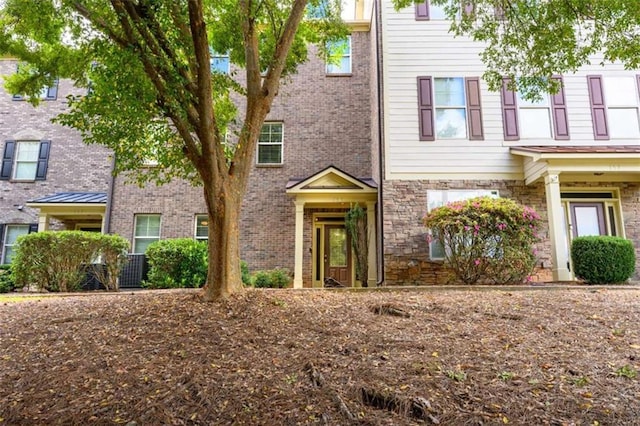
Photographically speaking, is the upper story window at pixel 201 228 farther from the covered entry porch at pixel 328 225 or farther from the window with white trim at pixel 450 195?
the window with white trim at pixel 450 195

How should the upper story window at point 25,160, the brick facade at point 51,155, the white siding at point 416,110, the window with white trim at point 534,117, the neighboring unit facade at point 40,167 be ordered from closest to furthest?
the white siding at point 416,110 < the window with white trim at point 534,117 < the neighboring unit facade at point 40,167 < the brick facade at point 51,155 < the upper story window at point 25,160

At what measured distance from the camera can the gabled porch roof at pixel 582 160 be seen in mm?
9516

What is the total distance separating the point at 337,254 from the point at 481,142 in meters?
5.34

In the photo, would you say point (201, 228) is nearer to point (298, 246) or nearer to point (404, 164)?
point (298, 246)

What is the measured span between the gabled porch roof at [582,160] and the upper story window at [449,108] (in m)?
1.51

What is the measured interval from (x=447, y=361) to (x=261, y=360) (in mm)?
1644

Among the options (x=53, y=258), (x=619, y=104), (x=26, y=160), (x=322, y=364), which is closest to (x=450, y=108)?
(x=619, y=104)

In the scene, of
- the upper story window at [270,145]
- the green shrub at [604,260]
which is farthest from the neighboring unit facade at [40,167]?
the green shrub at [604,260]

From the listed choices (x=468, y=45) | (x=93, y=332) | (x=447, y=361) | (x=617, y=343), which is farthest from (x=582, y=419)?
(x=468, y=45)

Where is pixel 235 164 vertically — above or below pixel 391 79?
below

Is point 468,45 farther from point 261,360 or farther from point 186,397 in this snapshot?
point 186,397

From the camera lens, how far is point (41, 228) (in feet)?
44.2

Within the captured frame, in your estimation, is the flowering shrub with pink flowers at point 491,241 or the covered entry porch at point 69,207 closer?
Answer: the flowering shrub with pink flowers at point 491,241

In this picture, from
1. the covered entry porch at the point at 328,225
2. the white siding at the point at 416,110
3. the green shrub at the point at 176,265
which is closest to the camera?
the green shrub at the point at 176,265
